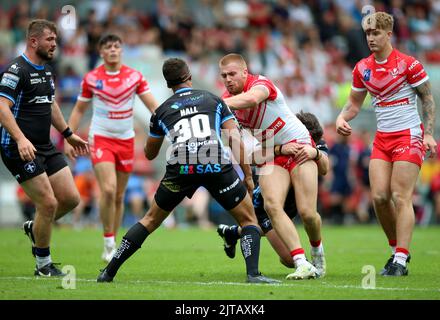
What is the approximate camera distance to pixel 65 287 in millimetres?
8844

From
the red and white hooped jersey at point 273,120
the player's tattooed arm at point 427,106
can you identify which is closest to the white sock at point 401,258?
the player's tattooed arm at point 427,106

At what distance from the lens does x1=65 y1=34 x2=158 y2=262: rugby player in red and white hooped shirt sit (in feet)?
43.9

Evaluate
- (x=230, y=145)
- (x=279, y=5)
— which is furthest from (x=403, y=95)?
(x=279, y=5)

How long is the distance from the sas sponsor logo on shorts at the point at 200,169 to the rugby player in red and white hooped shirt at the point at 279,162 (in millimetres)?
862

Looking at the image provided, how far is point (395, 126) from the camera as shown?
35.0 ft

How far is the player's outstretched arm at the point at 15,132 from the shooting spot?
381 inches

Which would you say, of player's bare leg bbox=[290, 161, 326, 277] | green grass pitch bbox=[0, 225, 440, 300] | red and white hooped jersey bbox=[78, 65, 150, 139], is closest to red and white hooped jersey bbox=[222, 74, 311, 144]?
player's bare leg bbox=[290, 161, 326, 277]

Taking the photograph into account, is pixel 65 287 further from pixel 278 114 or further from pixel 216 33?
pixel 216 33

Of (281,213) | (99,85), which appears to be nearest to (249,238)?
(281,213)

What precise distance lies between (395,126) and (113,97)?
4.75 m

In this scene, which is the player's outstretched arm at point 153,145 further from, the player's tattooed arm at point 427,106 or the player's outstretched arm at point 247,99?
the player's tattooed arm at point 427,106

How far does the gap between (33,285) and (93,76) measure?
16.6 feet

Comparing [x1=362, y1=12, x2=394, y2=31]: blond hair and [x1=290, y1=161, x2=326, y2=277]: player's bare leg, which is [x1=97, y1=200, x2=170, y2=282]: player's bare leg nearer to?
[x1=290, y1=161, x2=326, y2=277]: player's bare leg

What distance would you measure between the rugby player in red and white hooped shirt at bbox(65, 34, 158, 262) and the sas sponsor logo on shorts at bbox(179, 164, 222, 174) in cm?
447
